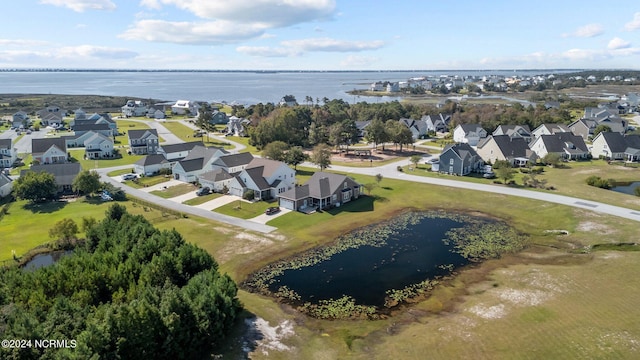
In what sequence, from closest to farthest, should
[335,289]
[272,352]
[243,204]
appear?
[272,352], [335,289], [243,204]

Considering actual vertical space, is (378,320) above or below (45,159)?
below

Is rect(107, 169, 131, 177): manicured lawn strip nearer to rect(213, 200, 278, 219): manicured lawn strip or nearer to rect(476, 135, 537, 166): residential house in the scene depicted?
rect(213, 200, 278, 219): manicured lawn strip

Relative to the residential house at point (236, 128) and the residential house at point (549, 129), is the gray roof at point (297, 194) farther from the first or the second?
the residential house at point (549, 129)

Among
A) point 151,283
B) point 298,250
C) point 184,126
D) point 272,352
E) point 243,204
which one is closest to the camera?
point 272,352

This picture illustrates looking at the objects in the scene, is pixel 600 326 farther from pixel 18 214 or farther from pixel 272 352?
pixel 18 214

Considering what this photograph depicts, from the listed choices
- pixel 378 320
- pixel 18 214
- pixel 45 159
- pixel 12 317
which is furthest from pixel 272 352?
pixel 45 159

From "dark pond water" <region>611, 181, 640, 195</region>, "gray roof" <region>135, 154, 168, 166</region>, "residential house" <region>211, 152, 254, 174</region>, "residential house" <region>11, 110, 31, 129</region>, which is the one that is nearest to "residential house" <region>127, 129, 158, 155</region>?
"gray roof" <region>135, 154, 168, 166</region>

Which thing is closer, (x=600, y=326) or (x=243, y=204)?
(x=600, y=326)
